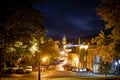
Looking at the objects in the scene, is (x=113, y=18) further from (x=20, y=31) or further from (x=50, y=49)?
(x=50, y=49)

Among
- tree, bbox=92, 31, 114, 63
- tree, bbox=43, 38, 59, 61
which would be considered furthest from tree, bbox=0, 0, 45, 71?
tree, bbox=43, 38, 59, 61

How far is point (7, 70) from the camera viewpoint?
7725 centimetres

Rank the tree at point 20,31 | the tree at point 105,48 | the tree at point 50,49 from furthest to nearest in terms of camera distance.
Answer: the tree at point 50,49, the tree at point 105,48, the tree at point 20,31

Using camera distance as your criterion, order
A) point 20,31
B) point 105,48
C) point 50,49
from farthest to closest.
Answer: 1. point 50,49
2. point 105,48
3. point 20,31

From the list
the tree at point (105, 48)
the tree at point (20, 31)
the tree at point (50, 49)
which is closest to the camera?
the tree at point (20, 31)

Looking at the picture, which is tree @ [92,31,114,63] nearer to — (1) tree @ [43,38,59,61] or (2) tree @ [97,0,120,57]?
(2) tree @ [97,0,120,57]

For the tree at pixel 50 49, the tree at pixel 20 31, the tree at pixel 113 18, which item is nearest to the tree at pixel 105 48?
the tree at pixel 113 18

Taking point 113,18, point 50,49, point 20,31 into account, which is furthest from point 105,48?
point 50,49

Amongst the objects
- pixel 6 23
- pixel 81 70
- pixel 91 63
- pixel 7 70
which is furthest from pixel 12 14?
pixel 91 63

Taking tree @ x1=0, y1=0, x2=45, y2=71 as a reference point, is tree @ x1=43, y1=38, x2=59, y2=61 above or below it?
above

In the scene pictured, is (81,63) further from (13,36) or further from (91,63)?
(13,36)

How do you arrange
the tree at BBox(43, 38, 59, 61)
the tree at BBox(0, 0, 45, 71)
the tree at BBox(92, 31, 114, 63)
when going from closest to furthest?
the tree at BBox(0, 0, 45, 71) < the tree at BBox(92, 31, 114, 63) < the tree at BBox(43, 38, 59, 61)

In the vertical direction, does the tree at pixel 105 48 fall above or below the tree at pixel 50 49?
below

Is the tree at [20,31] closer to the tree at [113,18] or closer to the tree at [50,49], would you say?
the tree at [113,18]
